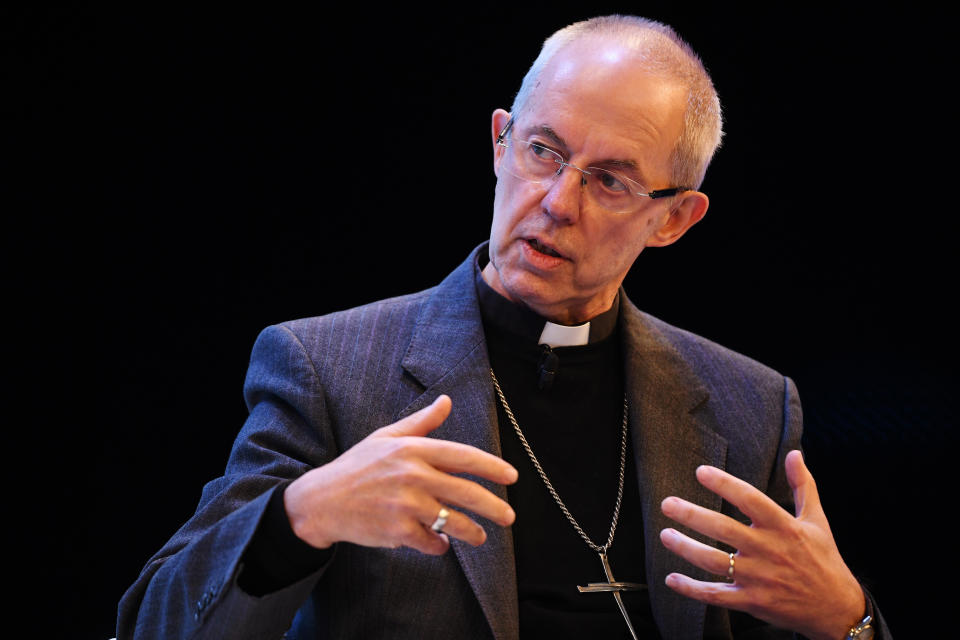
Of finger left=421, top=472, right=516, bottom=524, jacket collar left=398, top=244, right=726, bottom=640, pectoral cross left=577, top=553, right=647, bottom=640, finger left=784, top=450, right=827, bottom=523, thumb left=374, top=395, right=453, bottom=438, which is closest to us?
finger left=421, top=472, right=516, bottom=524

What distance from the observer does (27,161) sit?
2232 millimetres

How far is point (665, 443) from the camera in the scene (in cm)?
226

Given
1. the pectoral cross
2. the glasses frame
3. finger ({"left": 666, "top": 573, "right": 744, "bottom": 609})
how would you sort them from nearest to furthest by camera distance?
finger ({"left": 666, "top": 573, "right": 744, "bottom": 609}) → the pectoral cross → the glasses frame

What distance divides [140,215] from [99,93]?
1.06 ft

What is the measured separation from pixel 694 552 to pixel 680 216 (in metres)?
1.07

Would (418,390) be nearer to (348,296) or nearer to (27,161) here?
(348,296)

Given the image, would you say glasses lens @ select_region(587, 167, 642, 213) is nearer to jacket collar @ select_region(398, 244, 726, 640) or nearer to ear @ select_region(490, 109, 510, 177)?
ear @ select_region(490, 109, 510, 177)

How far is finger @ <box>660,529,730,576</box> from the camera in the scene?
165 centimetres

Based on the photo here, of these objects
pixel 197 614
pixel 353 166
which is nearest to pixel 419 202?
pixel 353 166

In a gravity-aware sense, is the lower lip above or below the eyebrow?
below

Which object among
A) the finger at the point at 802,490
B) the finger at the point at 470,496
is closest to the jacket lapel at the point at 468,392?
the finger at the point at 470,496

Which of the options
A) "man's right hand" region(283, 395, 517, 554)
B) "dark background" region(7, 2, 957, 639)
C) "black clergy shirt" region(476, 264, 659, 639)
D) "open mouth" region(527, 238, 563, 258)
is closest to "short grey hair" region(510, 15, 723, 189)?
"open mouth" region(527, 238, 563, 258)

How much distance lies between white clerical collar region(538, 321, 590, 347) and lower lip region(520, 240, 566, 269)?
0.22 meters

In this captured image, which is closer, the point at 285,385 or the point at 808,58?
the point at 285,385
